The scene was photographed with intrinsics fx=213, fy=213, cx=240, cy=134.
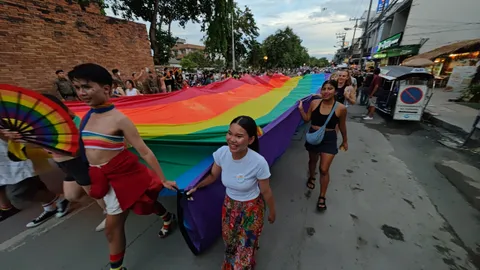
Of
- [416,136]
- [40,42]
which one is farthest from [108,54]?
[416,136]

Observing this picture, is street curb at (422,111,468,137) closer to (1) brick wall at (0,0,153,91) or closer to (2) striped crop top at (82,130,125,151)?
(2) striped crop top at (82,130,125,151)

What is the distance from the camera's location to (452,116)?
22.4 ft

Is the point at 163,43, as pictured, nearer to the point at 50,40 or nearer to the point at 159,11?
the point at 159,11

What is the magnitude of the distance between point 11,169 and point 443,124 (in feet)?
30.3

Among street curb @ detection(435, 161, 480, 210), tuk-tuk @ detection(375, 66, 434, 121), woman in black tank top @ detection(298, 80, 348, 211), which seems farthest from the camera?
tuk-tuk @ detection(375, 66, 434, 121)

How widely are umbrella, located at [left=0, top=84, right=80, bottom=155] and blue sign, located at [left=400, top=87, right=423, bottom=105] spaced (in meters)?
7.72

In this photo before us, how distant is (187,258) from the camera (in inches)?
77.0

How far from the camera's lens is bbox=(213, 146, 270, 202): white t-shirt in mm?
1397

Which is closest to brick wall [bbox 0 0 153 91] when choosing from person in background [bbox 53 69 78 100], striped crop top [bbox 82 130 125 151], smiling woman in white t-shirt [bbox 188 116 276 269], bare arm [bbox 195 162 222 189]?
person in background [bbox 53 69 78 100]

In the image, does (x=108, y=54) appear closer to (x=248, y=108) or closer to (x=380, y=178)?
(x=248, y=108)

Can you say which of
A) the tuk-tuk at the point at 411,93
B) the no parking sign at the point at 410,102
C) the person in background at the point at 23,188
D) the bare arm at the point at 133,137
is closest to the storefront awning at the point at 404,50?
the tuk-tuk at the point at 411,93

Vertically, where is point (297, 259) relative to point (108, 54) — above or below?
below

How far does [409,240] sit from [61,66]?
29.5ft

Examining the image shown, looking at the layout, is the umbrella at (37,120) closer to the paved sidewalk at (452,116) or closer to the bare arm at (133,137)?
the bare arm at (133,137)
